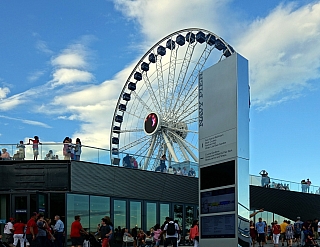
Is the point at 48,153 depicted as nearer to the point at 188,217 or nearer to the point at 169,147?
the point at 188,217

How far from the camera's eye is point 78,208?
89.2ft

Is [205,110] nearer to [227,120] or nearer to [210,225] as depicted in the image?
[227,120]

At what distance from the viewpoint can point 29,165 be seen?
88.6 ft

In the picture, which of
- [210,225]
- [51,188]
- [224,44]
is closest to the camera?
[210,225]

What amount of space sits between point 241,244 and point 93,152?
14.5m

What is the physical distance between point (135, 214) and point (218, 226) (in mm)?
14720

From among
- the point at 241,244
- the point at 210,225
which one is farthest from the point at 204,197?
the point at 241,244

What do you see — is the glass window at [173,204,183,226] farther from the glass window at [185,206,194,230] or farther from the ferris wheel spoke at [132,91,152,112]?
the ferris wheel spoke at [132,91,152,112]

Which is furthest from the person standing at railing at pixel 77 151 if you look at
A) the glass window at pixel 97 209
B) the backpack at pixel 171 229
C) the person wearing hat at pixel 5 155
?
the backpack at pixel 171 229

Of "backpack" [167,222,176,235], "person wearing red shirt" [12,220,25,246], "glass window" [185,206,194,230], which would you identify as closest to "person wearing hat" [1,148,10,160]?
"person wearing red shirt" [12,220,25,246]

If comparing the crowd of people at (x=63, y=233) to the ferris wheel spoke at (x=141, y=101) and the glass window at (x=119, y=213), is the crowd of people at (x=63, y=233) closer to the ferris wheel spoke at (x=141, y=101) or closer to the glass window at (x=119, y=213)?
the glass window at (x=119, y=213)

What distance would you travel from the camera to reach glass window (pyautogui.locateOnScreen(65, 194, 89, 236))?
87.6 feet

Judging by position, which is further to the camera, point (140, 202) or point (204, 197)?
point (140, 202)

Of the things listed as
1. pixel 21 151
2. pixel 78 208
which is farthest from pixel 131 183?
pixel 21 151
